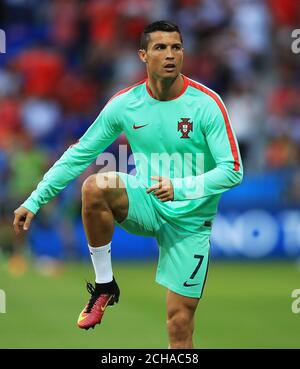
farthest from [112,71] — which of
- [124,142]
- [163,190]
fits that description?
[163,190]

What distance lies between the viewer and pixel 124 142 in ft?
51.5

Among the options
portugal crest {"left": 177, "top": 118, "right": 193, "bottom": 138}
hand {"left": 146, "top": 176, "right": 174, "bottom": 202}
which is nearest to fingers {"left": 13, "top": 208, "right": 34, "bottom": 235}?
hand {"left": 146, "top": 176, "right": 174, "bottom": 202}

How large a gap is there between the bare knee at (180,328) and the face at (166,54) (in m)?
1.70

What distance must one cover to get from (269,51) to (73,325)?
782cm

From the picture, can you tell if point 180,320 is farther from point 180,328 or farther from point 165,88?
point 165,88

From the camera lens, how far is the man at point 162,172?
6.77 metres

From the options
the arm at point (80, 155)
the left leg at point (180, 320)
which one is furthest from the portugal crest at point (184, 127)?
the left leg at point (180, 320)

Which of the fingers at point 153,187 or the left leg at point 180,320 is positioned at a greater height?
the fingers at point 153,187

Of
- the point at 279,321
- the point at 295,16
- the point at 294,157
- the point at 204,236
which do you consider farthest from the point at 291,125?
the point at 204,236

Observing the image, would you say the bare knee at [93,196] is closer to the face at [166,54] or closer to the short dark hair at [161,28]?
the face at [166,54]

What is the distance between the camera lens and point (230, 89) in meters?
16.7

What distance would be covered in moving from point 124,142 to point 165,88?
875cm
